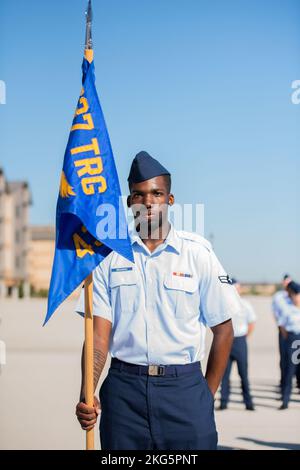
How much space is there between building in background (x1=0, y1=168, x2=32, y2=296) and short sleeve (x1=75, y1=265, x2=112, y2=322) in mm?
77450

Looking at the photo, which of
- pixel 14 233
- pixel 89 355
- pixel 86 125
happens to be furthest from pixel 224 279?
pixel 14 233

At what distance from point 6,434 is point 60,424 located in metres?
0.83

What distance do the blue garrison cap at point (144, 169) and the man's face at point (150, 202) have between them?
2 cm

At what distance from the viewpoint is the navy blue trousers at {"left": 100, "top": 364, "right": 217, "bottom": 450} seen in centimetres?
346

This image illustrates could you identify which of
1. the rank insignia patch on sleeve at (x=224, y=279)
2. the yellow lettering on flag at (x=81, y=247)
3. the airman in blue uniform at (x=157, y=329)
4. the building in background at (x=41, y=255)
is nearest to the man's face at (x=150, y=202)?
the airman in blue uniform at (x=157, y=329)

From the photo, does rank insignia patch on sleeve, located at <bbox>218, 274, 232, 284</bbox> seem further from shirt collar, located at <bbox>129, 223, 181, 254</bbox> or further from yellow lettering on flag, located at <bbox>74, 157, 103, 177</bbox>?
yellow lettering on flag, located at <bbox>74, 157, 103, 177</bbox>

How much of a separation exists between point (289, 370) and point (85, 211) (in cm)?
761

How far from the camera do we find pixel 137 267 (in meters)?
3.66

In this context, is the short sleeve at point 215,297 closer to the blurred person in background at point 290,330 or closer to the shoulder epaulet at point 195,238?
the shoulder epaulet at point 195,238

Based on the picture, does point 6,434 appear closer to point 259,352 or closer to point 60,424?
point 60,424

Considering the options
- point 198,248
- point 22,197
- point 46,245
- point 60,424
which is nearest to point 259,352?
point 60,424

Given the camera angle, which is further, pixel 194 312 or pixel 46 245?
pixel 46 245

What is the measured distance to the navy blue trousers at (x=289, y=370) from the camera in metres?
10.3

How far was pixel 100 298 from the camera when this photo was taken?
3650 millimetres
